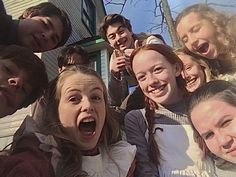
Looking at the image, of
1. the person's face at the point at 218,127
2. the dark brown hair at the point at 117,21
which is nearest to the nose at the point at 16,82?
the person's face at the point at 218,127

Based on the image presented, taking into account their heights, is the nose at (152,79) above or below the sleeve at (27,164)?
above

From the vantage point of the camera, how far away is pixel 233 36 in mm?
1569

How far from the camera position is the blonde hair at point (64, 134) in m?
1.40

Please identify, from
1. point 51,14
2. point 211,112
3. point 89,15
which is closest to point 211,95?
point 211,112

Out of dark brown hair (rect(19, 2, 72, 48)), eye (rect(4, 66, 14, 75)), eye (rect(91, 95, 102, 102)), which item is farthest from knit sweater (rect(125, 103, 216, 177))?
dark brown hair (rect(19, 2, 72, 48))

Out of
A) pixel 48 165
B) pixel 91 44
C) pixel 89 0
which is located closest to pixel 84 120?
pixel 48 165

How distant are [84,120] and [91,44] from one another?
15.0ft

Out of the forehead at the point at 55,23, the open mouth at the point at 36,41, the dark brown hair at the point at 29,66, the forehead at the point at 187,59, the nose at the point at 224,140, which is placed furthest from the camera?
the forehead at the point at 55,23

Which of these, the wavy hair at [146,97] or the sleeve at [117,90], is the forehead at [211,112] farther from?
the sleeve at [117,90]

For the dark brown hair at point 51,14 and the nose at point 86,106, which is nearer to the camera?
the nose at point 86,106

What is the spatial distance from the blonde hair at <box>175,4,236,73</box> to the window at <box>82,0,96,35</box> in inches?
242

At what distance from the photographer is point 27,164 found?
119 cm

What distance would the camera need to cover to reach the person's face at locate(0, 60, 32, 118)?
1.51m

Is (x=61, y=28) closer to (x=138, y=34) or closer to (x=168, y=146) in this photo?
(x=138, y=34)
